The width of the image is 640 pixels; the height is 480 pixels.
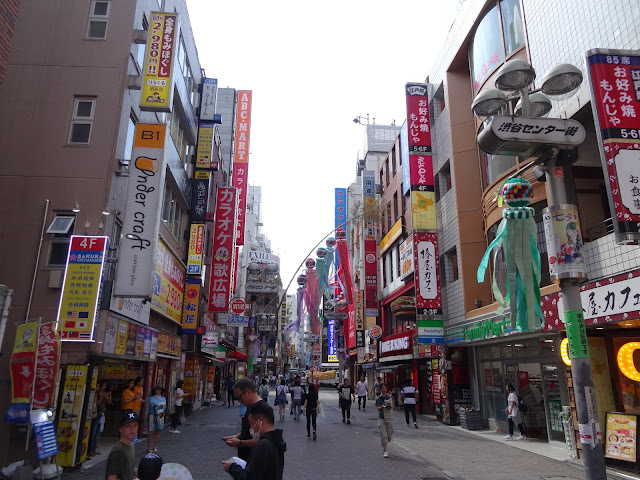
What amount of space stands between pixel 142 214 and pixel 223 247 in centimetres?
1245

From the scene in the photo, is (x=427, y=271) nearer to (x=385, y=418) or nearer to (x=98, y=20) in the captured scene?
(x=385, y=418)

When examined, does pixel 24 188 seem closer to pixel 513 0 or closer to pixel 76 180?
pixel 76 180

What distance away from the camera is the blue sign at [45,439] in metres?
8.23

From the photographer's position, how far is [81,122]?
1262 cm

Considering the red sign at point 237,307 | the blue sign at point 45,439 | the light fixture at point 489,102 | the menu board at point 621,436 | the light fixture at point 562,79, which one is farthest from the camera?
the red sign at point 237,307

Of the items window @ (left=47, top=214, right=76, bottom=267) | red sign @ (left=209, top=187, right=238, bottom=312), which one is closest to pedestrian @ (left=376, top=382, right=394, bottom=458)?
window @ (left=47, top=214, right=76, bottom=267)

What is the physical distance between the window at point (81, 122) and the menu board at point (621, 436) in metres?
15.0

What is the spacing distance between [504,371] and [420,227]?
763cm

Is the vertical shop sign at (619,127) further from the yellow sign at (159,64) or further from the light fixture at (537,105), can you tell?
the yellow sign at (159,64)

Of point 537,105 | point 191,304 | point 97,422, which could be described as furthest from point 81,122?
point 191,304

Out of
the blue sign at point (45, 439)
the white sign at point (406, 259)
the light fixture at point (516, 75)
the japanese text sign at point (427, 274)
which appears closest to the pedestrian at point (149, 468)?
the blue sign at point (45, 439)

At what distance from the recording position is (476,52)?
19250mm

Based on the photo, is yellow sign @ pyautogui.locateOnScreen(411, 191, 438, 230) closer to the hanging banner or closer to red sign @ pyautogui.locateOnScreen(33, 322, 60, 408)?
the hanging banner

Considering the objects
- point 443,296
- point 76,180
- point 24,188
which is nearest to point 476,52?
point 443,296
